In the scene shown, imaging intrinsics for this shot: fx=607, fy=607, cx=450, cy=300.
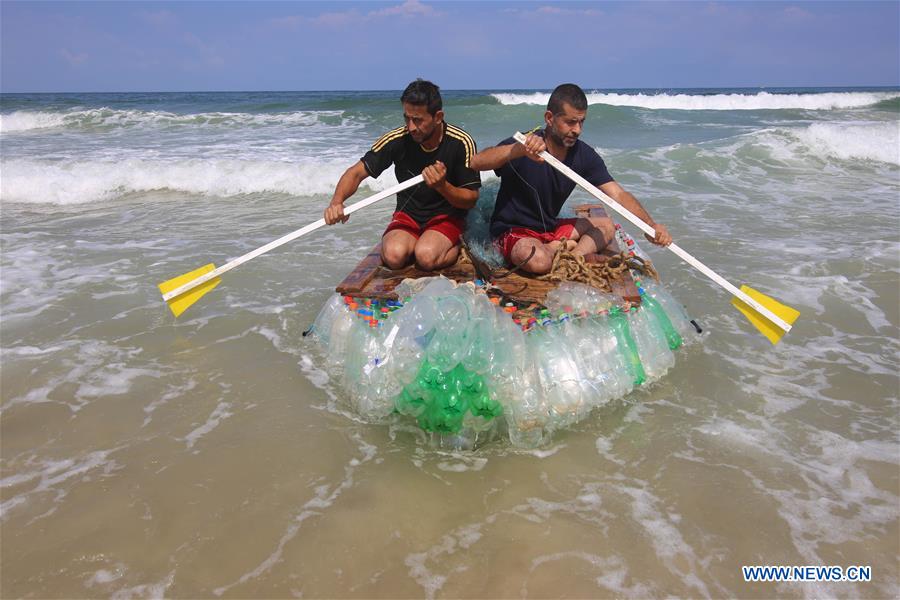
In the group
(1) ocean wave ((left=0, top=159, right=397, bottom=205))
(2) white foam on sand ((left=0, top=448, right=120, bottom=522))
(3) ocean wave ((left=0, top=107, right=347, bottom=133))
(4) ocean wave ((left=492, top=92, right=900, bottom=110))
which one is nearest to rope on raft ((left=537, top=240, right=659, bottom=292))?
(2) white foam on sand ((left=0, top=448, right=120, bottom=522))

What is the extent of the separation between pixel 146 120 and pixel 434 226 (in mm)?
19786

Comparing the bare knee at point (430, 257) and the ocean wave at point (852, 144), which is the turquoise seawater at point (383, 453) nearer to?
the bare knee at point (430, 257)

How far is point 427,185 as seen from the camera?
411 cm

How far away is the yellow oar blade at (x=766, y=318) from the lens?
3836 millimetres

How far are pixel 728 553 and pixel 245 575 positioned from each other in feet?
6.71

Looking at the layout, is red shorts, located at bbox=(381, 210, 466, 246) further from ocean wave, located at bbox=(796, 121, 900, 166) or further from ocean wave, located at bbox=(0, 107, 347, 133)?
ocean wave, located at bbox=(0, 107, 347, 133)

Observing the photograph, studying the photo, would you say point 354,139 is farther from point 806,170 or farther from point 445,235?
point 445,235

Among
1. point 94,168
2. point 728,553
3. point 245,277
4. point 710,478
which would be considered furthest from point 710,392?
point 94,168

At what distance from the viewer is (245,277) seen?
19.6 ft

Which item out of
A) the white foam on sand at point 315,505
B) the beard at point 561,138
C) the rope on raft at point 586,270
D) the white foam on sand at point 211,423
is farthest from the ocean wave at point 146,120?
the white foam on sand at point 315,505

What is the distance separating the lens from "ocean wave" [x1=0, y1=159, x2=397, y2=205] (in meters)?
10.0

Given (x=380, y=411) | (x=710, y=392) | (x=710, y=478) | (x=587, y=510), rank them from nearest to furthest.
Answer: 1. (x=587, y=510)
2. (x=710, y=478)
3. (x=380, y=411)
4. (x=710, y=392)

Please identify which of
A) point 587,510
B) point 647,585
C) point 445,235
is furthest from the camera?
point 445,235

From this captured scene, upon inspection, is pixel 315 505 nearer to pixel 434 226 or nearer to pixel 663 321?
pixel 434 226
